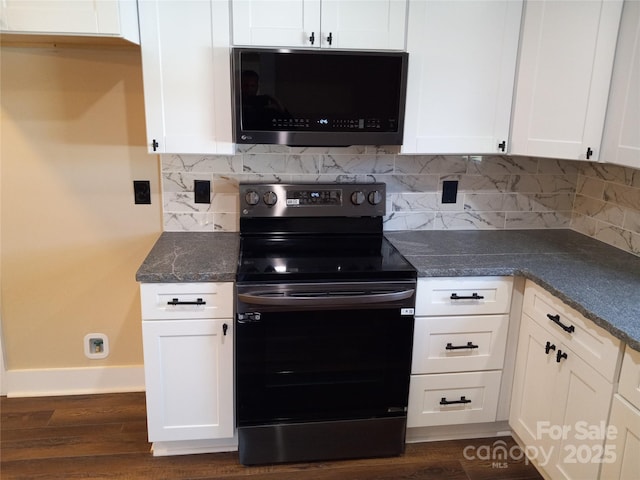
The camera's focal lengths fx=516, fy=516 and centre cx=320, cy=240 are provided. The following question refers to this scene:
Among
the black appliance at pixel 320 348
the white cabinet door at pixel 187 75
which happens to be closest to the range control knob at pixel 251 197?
the black appliance at pixel 320 348

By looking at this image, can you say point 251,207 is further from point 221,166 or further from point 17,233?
point 17,233

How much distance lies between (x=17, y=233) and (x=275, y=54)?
4.91 ft

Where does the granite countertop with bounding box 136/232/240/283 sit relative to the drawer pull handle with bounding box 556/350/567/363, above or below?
above

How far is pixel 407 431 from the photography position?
234 cm

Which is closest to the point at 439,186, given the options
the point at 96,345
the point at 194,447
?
the point at 194,447

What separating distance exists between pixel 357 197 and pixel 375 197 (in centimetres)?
9

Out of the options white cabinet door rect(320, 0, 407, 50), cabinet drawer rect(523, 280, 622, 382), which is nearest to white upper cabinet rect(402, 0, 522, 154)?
white cabinet door rect(320, 0, 407, 50)

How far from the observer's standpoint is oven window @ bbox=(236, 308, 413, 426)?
2004 mm

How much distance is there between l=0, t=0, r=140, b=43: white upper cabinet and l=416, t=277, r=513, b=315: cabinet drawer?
1.49m

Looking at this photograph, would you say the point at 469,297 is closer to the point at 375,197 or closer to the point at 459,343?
the point at 459,343

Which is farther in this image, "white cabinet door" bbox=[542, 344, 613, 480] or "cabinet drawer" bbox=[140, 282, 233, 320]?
"cabinet drawer" bbox=[140, 282, 233, 320]

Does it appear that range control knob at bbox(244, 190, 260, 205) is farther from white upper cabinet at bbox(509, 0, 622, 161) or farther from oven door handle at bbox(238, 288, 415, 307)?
white upper cabinet at bbox(509, 0, 622, 161)

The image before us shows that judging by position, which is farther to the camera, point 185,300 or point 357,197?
point 357,197

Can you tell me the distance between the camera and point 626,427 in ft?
5.04
